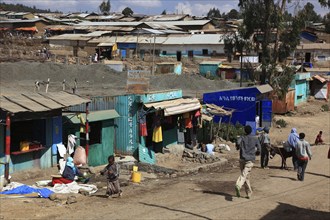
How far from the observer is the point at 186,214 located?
977 centimetres

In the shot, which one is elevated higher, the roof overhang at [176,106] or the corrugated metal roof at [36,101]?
the corrugated metal roof at [36,101]

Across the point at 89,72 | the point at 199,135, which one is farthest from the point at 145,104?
the point at 89,72

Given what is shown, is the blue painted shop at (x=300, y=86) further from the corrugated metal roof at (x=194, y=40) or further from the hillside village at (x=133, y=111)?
the corrugated metal roof at (x=194, y=40)

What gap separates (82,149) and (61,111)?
1.29 meters

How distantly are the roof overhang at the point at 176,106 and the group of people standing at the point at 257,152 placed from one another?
3290mm

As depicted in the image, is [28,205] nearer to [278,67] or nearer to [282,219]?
[282,219]

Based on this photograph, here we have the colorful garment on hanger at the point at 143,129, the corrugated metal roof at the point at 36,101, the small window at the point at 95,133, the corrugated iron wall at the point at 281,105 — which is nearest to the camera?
the corrugated metal roof at the point at 36,101

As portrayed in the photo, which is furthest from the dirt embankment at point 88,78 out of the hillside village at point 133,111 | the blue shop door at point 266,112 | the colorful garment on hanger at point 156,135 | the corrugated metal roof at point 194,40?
the corrugated metal roof at point 194,40

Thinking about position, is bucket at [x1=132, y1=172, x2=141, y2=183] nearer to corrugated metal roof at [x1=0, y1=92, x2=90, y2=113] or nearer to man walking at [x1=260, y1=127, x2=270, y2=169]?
corrugated metal roof at [x1=0, y1=92, x2=90, y2=113]

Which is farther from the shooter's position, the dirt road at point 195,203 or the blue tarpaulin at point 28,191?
the blue tarpaulin at point 28,191

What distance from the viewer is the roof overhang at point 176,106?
1703cm

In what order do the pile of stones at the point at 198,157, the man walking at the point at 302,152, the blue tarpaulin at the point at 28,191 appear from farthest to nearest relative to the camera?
1. the pile of stones at the point at 198,157
2. the man walking at the point at 302,152
3. the blue tarpaulin at the point at 28,191

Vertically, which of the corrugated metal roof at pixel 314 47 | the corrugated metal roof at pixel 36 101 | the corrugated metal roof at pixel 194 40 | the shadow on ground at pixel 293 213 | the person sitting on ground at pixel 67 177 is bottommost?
the shadow on ground at pixel 293 213

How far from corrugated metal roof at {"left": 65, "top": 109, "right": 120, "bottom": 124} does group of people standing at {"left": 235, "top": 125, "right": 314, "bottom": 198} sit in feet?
16.4
